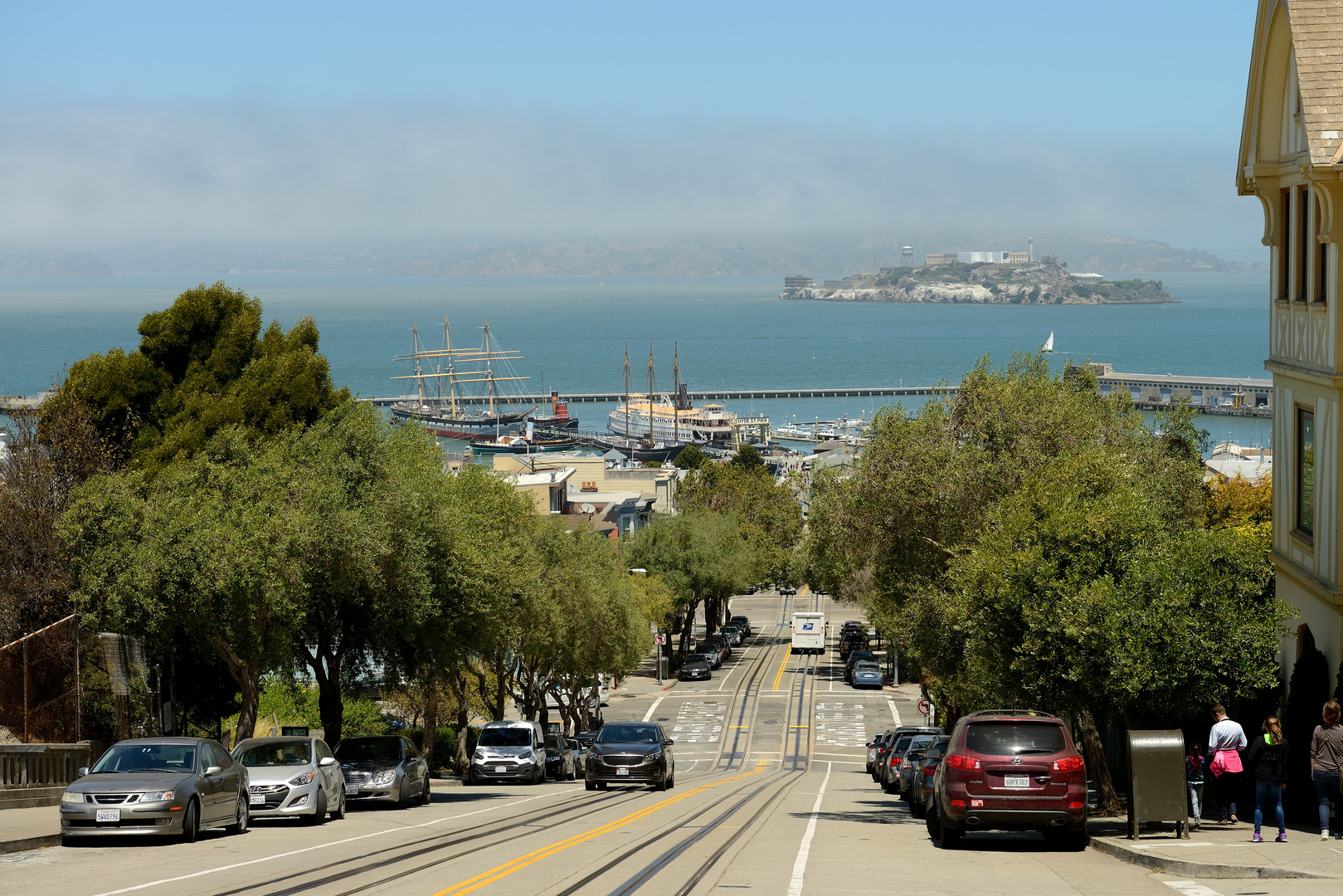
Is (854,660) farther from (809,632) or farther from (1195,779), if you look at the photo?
(1195,779)

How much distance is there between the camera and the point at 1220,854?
1466 cm

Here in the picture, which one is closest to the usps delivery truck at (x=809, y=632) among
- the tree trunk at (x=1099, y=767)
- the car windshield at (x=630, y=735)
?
the car windshield at (x=630, y=735)

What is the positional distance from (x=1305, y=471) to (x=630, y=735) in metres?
17.0

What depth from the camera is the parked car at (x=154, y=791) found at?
16438mm

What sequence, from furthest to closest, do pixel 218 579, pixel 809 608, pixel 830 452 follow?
pixel 830 452 → pixel 809 608 → pixel 218 579

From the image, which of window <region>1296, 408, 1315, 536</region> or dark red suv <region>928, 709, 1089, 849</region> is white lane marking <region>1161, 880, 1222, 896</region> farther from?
window <region>1296, 408, 1315, 536</region>

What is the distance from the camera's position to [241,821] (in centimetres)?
1894

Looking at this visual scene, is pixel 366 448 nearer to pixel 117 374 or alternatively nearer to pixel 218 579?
pixel 218 579

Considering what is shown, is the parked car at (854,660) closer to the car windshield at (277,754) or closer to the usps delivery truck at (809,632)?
the usps delivery truck at (809,632)

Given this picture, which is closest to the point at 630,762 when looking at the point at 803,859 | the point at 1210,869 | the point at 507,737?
the point at 507,737

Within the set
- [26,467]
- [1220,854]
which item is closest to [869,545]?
[1220,854]

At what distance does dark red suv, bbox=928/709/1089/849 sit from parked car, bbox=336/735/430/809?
11.8 meters

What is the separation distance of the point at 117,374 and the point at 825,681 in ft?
159

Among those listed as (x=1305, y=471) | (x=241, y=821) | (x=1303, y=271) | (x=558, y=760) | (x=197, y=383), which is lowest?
(x=558, y=760)
